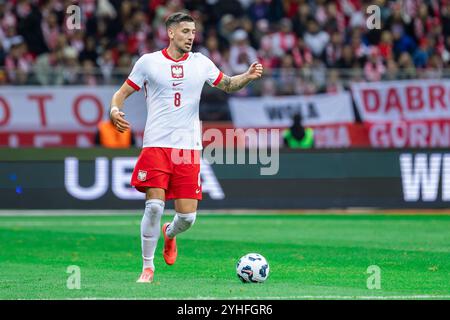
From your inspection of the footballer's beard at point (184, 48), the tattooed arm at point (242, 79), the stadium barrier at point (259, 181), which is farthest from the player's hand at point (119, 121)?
the stadium barrier at point (259, 181)

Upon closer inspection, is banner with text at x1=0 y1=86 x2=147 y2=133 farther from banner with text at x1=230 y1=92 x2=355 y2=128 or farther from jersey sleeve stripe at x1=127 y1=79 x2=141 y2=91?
jersey sleeve stripe at x1=127 y1=79 x2=141 y2=91

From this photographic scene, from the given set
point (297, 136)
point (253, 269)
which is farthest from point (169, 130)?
point (297, 136)

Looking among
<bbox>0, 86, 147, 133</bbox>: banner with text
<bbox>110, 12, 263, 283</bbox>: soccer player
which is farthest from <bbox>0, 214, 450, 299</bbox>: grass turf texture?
<bbox>0, 86, 147, 133</bbox>: banner with text

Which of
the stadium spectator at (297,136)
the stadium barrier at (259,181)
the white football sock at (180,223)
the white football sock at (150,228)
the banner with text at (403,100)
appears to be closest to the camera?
the white football sock at (150,228)

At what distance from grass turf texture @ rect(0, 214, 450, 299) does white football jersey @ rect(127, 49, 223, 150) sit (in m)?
1.39

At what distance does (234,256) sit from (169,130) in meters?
3.24

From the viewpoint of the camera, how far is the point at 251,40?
83.5ft

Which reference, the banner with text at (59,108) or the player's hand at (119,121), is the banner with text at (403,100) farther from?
the player's hand at (119,121)

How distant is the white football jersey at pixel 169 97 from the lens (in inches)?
463

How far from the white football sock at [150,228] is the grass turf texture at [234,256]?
0.88ft

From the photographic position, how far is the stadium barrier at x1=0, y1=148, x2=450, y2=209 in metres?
21.7

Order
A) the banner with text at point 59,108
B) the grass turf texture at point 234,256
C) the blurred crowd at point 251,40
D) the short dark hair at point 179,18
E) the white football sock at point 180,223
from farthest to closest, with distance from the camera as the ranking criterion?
1. the blurred crowd at point 251,40
2. the banner with text at point 59,108
3. the white football sock at point 180,223
4. the short dark hair at point 179,18
5. the grass turf texture at point 234,256

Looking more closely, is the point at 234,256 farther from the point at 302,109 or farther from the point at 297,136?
the point at 302,109
